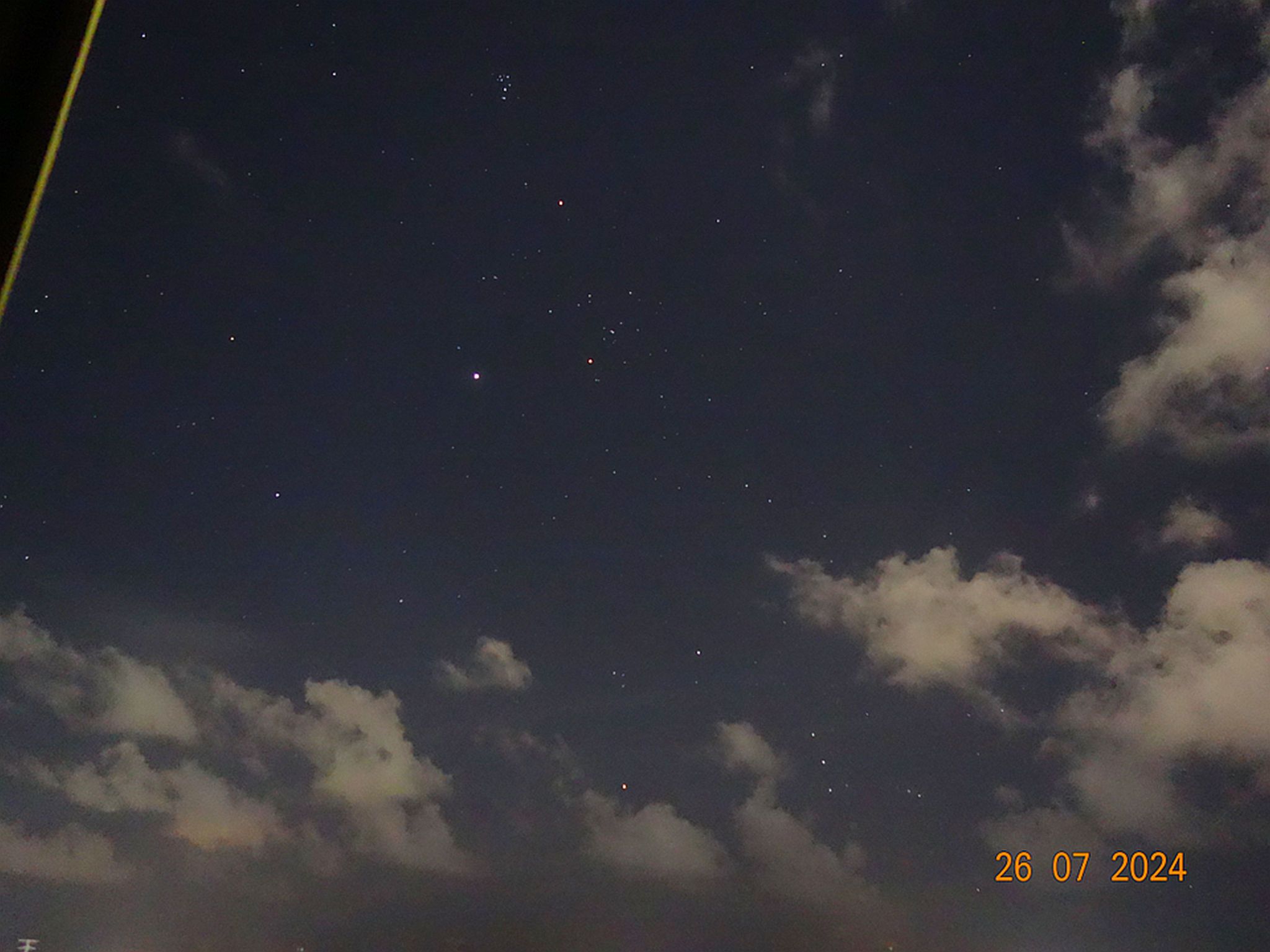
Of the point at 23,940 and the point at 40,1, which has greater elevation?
the point at 40,1

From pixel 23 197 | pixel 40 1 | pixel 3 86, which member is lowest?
pixel 23 197

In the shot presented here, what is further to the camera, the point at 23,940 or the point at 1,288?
the point at 23,940

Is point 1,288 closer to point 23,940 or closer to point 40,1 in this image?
point 40,1

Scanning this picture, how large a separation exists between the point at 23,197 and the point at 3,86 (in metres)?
0.25

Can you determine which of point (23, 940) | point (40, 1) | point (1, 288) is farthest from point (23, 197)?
point (23, 940)

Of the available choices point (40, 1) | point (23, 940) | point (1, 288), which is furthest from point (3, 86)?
point (23, 940)

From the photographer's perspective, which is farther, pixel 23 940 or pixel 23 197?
pixel 23 940

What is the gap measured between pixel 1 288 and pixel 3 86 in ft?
1.38

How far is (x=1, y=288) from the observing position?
1.74 metres

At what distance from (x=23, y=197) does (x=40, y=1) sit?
1.52 feet

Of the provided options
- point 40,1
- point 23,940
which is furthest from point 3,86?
point 23,940

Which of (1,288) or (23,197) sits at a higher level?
(23,197)

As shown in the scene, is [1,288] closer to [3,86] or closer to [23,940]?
[3,86]

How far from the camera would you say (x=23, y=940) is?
5428 cm
